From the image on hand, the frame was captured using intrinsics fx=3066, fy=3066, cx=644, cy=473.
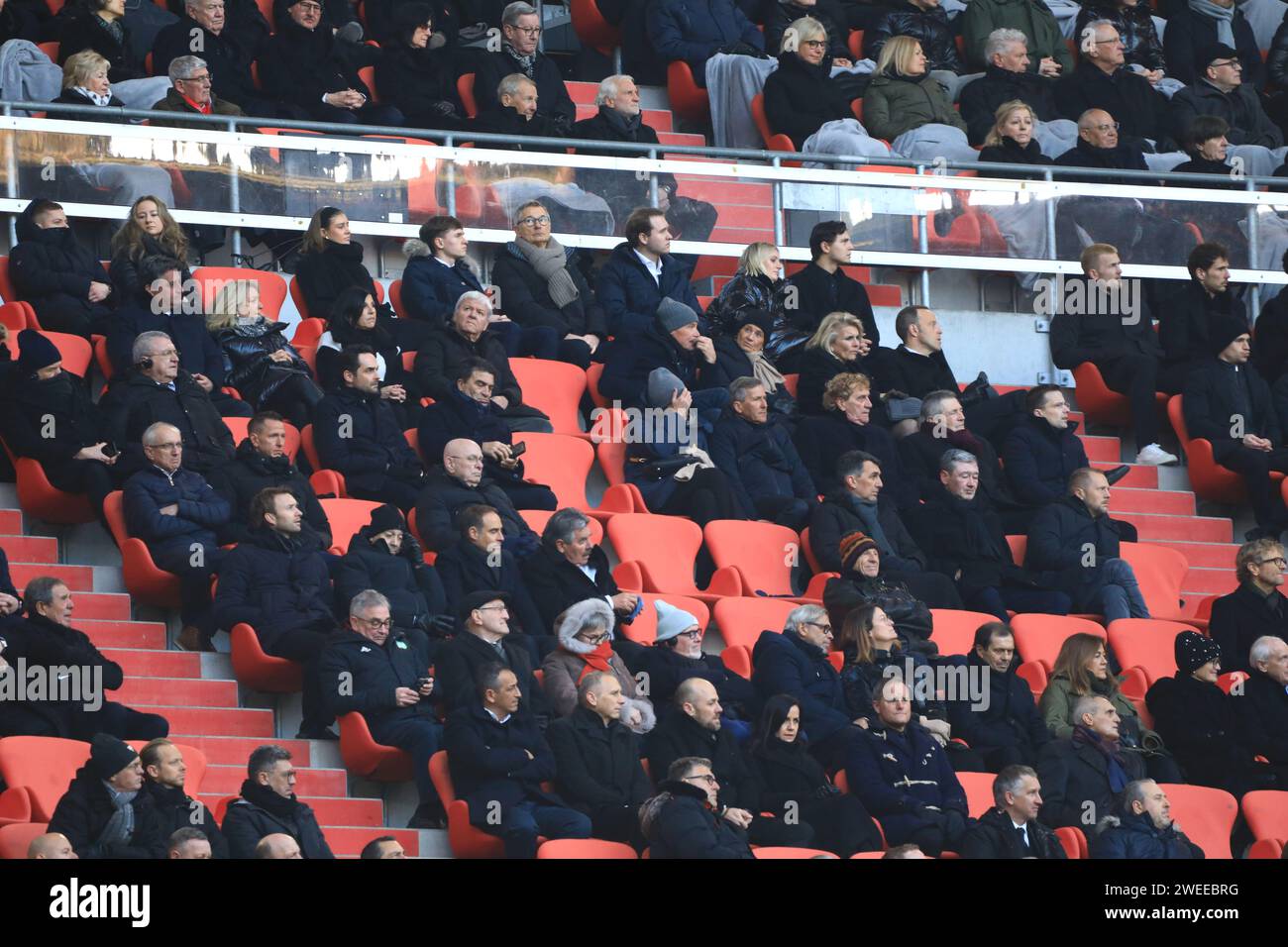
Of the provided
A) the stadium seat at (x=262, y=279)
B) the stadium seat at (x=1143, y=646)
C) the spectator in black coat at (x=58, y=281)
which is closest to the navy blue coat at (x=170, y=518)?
the spectator in black coat at (x=58, y=281)

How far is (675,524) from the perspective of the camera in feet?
39.1

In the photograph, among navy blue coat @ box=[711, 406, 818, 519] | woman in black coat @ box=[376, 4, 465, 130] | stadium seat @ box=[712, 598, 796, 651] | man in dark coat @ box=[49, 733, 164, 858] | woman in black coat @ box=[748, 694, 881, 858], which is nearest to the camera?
man in dark coat @ box=[49, 733, 164, 858]

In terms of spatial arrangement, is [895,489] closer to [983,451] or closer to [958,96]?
[983,451]

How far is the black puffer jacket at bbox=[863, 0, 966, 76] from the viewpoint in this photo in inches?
615

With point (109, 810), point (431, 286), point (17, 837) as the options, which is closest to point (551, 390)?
point (431, 286)

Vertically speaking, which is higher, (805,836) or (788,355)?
(788,355)

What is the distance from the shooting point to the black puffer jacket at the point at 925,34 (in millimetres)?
15609

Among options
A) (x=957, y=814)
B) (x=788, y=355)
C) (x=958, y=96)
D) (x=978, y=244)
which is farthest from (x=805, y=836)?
(x=958, y=96)

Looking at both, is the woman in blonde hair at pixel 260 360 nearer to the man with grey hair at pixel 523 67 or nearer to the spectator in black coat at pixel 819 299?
the spectator in black coat at pixel 819 299

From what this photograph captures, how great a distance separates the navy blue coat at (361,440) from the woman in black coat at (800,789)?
192 centimetres

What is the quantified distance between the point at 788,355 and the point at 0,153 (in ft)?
11.4

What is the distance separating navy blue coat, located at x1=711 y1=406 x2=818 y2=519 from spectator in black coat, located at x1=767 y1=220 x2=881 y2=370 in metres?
0.79

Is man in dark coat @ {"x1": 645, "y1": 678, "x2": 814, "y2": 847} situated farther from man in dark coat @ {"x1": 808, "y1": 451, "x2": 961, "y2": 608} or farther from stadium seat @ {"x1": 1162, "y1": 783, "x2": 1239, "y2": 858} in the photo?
stadium seat @ {"x1": 1162, "y1": 783, "x2": 1239, "y2": 858}

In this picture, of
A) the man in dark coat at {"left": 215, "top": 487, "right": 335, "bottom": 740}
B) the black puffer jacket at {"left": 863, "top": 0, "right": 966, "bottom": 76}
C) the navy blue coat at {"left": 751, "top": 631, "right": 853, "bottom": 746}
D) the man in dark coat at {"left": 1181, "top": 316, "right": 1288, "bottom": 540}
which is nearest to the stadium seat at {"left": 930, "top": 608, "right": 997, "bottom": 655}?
the navy blue coat at {"left": 751, "top": 631, "right": 853, "bottom": 746}
